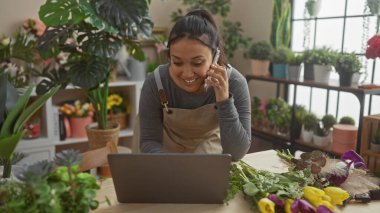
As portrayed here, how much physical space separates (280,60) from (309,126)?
589 mm

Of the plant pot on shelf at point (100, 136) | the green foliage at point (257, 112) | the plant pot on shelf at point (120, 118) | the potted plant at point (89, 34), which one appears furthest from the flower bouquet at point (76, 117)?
the green foliage at point (257, 112)

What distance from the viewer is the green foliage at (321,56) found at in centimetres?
243

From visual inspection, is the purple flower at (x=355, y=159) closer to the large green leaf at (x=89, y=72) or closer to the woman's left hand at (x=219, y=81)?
the woman's left hand at (x=219, y=81)

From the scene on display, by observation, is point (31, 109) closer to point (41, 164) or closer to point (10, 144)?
point (10, 144)

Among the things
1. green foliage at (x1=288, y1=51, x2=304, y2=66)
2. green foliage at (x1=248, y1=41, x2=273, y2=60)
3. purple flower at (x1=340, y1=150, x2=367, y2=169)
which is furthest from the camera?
green foliage at (x1=248, y1=41, x2=273, y2=60)

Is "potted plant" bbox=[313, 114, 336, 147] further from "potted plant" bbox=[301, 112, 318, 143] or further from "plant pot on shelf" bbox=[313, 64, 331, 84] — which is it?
"plant pot on shelf" bbox=[313, 64, 331, 84]

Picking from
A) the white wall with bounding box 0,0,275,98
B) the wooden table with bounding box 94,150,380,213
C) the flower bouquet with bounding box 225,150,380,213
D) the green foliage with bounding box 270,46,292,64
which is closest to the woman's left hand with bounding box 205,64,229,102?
the flower bouquet with bounding box 225,150,380,213

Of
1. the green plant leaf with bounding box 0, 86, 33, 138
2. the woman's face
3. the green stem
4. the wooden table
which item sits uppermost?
the woman's face

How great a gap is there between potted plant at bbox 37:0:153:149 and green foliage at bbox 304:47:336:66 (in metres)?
1.20

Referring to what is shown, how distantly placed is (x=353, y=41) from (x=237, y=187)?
86.1 inches

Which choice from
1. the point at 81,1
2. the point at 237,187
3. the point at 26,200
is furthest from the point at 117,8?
the point at 26,200

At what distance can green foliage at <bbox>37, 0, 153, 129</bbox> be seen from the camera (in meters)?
2.21

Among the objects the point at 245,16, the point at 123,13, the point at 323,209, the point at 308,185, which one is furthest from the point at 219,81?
the point at 245,16

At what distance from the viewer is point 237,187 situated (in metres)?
0.99
